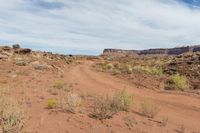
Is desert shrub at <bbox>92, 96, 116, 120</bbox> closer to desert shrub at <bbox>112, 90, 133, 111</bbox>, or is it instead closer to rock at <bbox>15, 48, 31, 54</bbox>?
desert shrub at <bbox>112, 90, 133, 111</bbox>

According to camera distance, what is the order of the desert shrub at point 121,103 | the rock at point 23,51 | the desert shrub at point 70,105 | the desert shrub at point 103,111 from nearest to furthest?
the desert shrub at point 103,111
the desert shrub at point 70,105
the desert shrub at point 121,103
the rock at point 23,51

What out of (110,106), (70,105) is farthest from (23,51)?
(70,105)

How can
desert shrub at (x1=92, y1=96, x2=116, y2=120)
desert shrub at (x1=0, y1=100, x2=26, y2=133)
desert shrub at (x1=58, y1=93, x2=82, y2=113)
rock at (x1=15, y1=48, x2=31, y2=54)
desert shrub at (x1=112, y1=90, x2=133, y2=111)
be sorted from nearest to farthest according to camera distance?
desert shrub at (x1=0, y1=100, x2=26, y2=133)
desert shrub at (x1=92, y1=96, x2=116, y2=120)
desert shrub at (x1=58, y1=93, x2=82, y2=113)
desert shrub at (x1=112, y1=90, x2=133, y2=111)
rock at (x1=15, y1=48, x2=31, y2=54)

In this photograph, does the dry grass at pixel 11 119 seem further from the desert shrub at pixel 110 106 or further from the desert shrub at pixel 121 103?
the desert shrub at pixel 121 103

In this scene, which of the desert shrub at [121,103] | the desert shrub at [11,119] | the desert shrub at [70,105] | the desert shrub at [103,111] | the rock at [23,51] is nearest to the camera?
the desert shrub at [11,119]

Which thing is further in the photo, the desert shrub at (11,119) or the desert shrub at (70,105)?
the desert shrub at (70,105)

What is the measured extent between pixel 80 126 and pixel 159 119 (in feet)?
11.5

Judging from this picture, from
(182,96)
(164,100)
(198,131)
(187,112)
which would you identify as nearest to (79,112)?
(198,131)

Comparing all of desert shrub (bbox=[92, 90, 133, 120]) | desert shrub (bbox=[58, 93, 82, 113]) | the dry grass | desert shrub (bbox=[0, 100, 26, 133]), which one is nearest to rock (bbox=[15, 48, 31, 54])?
desert shrub (bbox=[92, 90, 133, 120])

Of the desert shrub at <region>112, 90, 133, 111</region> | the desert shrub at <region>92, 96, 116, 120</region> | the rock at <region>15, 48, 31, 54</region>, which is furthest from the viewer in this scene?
the rock at <region>15, 48, 31, 54</region>

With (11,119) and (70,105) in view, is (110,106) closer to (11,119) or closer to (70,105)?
(70,105)

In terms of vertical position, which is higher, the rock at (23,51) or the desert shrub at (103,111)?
the rock at (23,51)

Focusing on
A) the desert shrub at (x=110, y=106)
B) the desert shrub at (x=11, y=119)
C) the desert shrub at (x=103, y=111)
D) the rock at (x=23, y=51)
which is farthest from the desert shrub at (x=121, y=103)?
the rock at (x=23, y=51)

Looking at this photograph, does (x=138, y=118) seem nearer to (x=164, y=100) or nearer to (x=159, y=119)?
(x=159, y=119)
